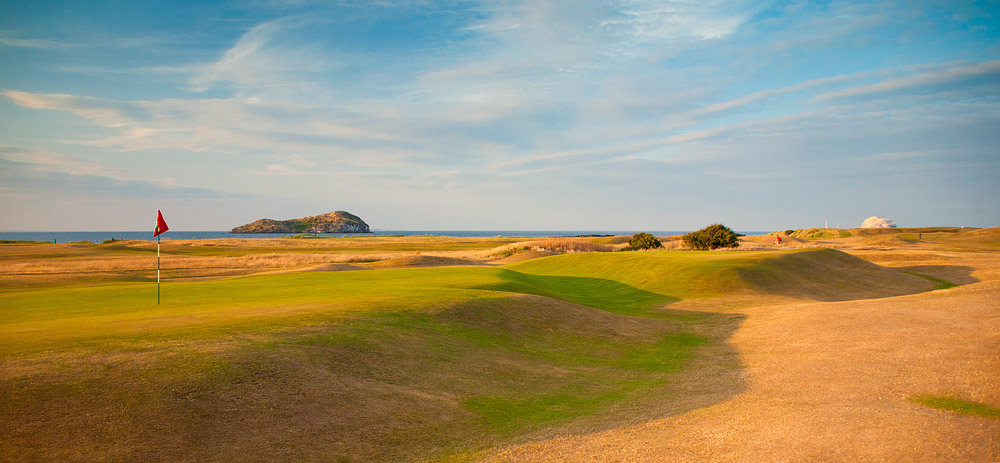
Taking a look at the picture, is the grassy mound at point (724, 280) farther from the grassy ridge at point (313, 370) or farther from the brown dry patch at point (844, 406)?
the brown dry patch at point (844, 406)

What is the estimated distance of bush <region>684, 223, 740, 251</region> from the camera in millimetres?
52062

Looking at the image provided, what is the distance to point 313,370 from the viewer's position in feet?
32.0

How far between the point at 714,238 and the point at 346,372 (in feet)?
161

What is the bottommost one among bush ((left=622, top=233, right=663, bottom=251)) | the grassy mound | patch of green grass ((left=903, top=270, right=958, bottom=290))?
patch of green grass ((left=903, top=270, right=958, bottom=290))

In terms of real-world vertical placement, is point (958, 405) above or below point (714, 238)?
below

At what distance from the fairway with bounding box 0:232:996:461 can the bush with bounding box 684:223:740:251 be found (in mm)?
32643

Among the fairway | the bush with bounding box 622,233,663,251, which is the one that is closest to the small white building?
the bush with bounding box 622,233,663,251

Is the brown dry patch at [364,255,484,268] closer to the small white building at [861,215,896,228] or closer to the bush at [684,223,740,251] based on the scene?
the bush at [684,223,740,251]

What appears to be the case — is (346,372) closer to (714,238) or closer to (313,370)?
(313,370)

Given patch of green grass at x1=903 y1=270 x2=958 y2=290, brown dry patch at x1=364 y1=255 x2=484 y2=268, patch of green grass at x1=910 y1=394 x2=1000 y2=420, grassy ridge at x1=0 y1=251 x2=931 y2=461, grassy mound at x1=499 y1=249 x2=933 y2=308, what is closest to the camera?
grassy ridge at x1=0 y1=251 x2=931 y2=461

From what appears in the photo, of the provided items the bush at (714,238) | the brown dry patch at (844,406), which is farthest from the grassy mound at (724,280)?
the bush at (714,238)

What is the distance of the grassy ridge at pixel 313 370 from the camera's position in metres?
7.05

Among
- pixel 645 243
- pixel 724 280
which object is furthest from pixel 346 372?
pixel 645 243

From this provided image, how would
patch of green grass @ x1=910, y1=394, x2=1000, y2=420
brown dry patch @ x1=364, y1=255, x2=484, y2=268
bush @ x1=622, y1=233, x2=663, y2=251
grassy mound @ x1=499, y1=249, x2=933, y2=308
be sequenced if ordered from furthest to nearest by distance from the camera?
1. bush @ x1=622, y1=233, x2=663, y2=251
2. brown dry patch @ x1=364, y1=255, x2=484, y2=268
3. grassy mound @ x1=499, y1=249, x2=933, y2=308
4. patch of green grass @ x1=910, y1=394, x2=1000, y2=420
